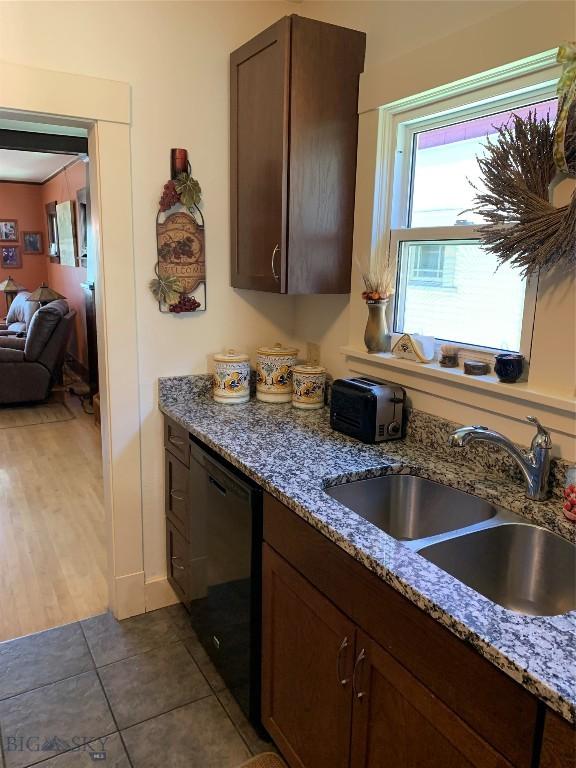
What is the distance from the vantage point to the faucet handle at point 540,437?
1.45m

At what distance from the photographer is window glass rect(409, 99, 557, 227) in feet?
5.77

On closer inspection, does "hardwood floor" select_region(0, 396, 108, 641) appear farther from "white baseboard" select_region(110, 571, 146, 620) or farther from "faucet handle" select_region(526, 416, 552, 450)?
"faucet handle" select_region(526, 416, 552, 450)

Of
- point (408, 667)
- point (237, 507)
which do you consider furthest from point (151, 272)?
point (408, 667)

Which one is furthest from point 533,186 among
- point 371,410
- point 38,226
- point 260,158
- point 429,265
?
point 38,226

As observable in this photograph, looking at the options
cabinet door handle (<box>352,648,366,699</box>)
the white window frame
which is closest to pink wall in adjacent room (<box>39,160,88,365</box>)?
the white window frame

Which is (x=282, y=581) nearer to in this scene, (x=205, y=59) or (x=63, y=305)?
(x=205, y=59)

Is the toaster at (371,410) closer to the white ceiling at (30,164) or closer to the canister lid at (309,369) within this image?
the canister lid at (309,369)

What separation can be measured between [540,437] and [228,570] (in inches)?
41.7

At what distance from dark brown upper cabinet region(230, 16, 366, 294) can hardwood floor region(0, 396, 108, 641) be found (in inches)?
65.2

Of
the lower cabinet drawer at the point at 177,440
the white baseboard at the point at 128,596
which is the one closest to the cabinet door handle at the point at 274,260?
the lower cabinet drawer at the point at 177,440

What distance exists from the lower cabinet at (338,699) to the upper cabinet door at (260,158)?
3.57 feet

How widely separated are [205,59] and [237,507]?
170cm

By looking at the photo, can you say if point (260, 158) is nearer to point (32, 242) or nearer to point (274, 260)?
point (274, 260)

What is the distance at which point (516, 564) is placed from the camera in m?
1.43
